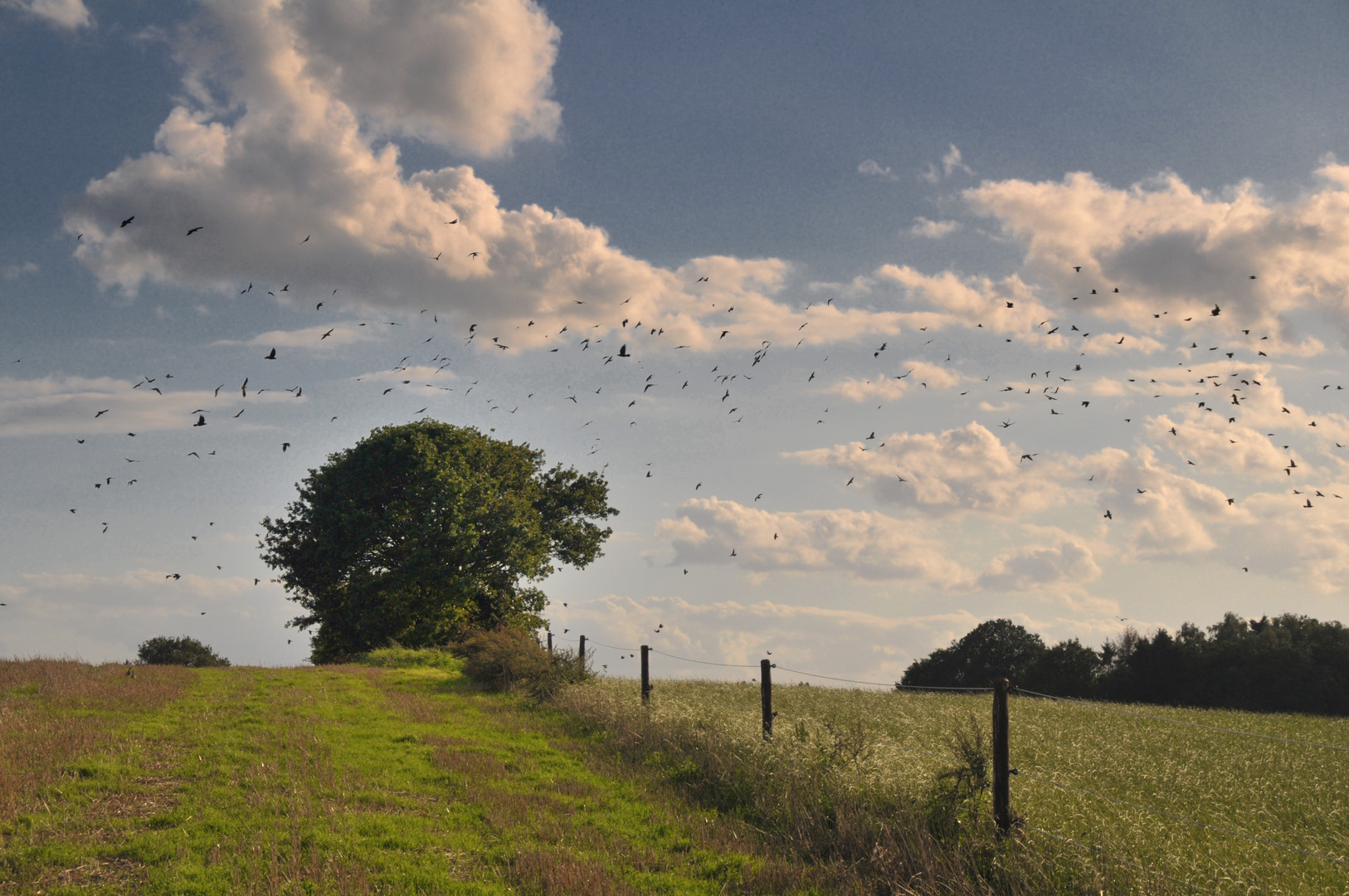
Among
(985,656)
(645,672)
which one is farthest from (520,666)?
(985,656)

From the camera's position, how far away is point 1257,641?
4775cm

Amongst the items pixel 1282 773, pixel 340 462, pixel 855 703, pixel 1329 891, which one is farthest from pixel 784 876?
pixel 340 462

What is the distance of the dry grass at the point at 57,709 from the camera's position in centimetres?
1224

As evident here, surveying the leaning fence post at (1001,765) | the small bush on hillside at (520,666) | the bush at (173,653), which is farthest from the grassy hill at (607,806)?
the bush at (173,653)

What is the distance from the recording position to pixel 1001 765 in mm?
9398

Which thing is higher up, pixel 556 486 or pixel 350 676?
pixel 556 486

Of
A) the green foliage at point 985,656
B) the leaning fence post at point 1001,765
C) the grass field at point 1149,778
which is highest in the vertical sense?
the leaning fence post at point 1001,765

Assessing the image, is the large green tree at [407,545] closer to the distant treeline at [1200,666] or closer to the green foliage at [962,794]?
the distant treeline at [1200,666]

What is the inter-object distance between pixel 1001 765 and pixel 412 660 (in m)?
31.2

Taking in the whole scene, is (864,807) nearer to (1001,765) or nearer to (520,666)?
(1001,765)

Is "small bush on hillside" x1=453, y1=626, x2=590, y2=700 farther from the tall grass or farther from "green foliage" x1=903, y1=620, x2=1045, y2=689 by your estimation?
"green foliage" x1=903, y1=620, x2=1045, y2=689

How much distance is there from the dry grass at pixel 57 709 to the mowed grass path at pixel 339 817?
0.11 metres

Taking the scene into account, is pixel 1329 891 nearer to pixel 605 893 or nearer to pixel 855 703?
pixel 605 893

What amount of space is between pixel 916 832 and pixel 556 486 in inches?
1801
